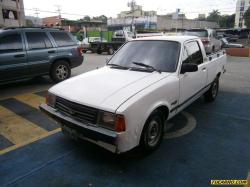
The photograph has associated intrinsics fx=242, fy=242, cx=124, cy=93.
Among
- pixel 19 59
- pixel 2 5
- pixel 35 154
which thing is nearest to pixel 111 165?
pixel 35 154

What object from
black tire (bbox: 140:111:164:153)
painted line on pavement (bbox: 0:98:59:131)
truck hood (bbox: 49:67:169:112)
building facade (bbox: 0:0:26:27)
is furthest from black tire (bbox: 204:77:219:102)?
building facade (bbox: 0:0:26:27)

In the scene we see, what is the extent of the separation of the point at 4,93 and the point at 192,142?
227 inches

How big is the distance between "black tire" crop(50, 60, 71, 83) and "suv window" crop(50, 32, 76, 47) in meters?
0.64

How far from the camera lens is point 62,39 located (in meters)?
8.53

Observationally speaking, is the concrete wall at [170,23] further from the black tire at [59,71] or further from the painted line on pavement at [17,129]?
the painted line on pavement at [17,129]

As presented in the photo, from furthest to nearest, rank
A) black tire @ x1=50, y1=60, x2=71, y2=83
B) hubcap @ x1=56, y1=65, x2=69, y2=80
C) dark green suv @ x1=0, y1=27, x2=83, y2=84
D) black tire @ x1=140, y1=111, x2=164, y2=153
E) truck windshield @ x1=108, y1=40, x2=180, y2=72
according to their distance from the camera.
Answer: hubcap @ x1=56, y1=65, x2=69, y2=80
black tire @ x1=50, y1=60, x2=71, y2=83
dark green suv @ x1=0, y1=27, x2=83, y2=84
truck windshield @ x1=108, y1=40, x2=180, y2=72
black tire @ x1=140, y1=111, x2=164, y2=153

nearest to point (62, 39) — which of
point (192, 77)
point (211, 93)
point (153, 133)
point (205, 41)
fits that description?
point (211, 93)

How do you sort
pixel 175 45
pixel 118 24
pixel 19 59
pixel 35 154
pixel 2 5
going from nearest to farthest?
pixel 35 154
pixel 175 45
pixel 19 59
pixel 2 5
pixel 118 24

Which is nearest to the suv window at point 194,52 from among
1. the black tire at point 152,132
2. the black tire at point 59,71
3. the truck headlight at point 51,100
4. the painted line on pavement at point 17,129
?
the black tire at point 152,132

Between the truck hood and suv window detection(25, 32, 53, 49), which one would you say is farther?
suv window detection(25, 32, 53, 49)

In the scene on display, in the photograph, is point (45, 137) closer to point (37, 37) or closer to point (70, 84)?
point (70, 84)

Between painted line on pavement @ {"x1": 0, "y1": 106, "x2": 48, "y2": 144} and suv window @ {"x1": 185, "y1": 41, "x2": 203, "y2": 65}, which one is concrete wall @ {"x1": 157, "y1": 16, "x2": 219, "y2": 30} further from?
painted line on pavement @ {"x1": 0, "y1": 106, "x2": 48, "y2": 144}

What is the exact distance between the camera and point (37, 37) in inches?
305

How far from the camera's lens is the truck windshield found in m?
4.19
